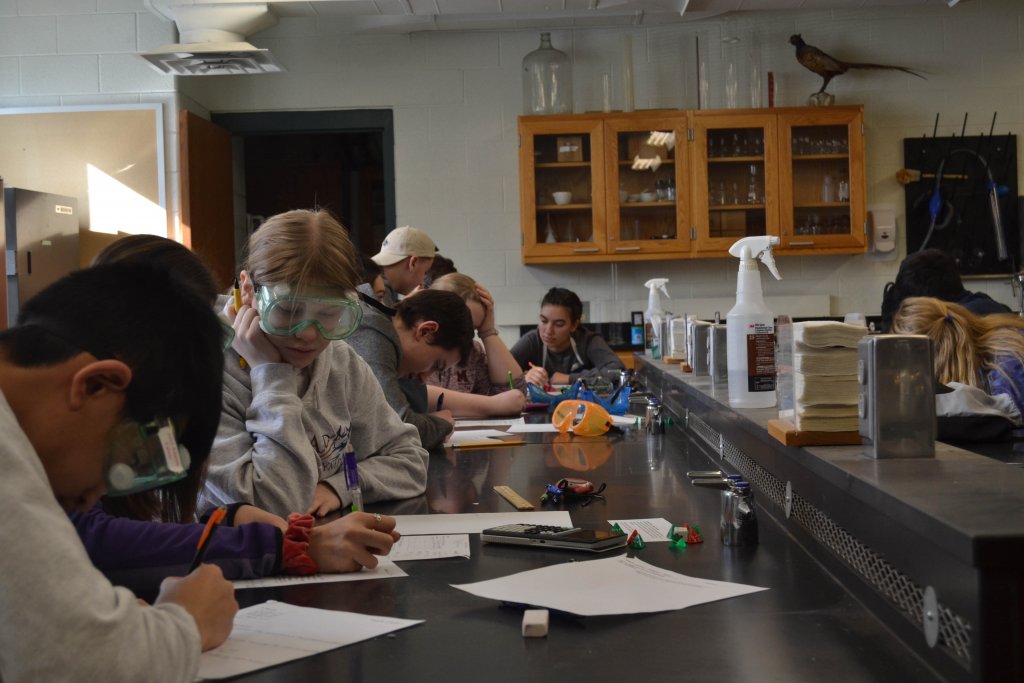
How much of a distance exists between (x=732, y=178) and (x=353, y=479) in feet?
15.7

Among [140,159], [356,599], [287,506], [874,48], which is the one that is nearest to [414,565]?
[356,599]

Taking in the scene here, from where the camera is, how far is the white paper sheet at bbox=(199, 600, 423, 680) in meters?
1.07

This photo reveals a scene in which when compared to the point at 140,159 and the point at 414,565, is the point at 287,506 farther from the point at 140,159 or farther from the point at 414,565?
the point at 140,159

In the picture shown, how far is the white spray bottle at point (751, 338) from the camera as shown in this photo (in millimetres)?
2016

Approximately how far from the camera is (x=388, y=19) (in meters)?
6.46

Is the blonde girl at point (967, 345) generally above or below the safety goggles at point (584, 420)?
above

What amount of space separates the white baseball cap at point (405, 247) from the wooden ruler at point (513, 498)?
2.15 metres

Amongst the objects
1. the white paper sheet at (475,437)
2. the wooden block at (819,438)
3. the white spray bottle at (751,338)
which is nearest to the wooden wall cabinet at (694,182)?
the white paper sheet at (475,437)

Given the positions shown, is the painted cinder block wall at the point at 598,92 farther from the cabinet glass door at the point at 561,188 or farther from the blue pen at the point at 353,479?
the blue pen at the point at 353,479

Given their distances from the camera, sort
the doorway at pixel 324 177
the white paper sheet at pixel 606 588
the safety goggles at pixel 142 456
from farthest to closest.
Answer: the doorway at pixel 324 177, the white paper sheet at pixel 606 588, the safety goggles at pixel 142 456

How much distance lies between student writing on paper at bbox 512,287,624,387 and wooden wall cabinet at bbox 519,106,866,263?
896mm

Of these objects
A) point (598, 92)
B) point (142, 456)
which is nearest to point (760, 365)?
point (142, 456)

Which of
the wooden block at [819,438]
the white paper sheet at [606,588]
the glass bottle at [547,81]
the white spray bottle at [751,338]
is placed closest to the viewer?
the white paper sheet at [606,588]

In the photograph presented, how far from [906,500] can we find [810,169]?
18.1 ft
